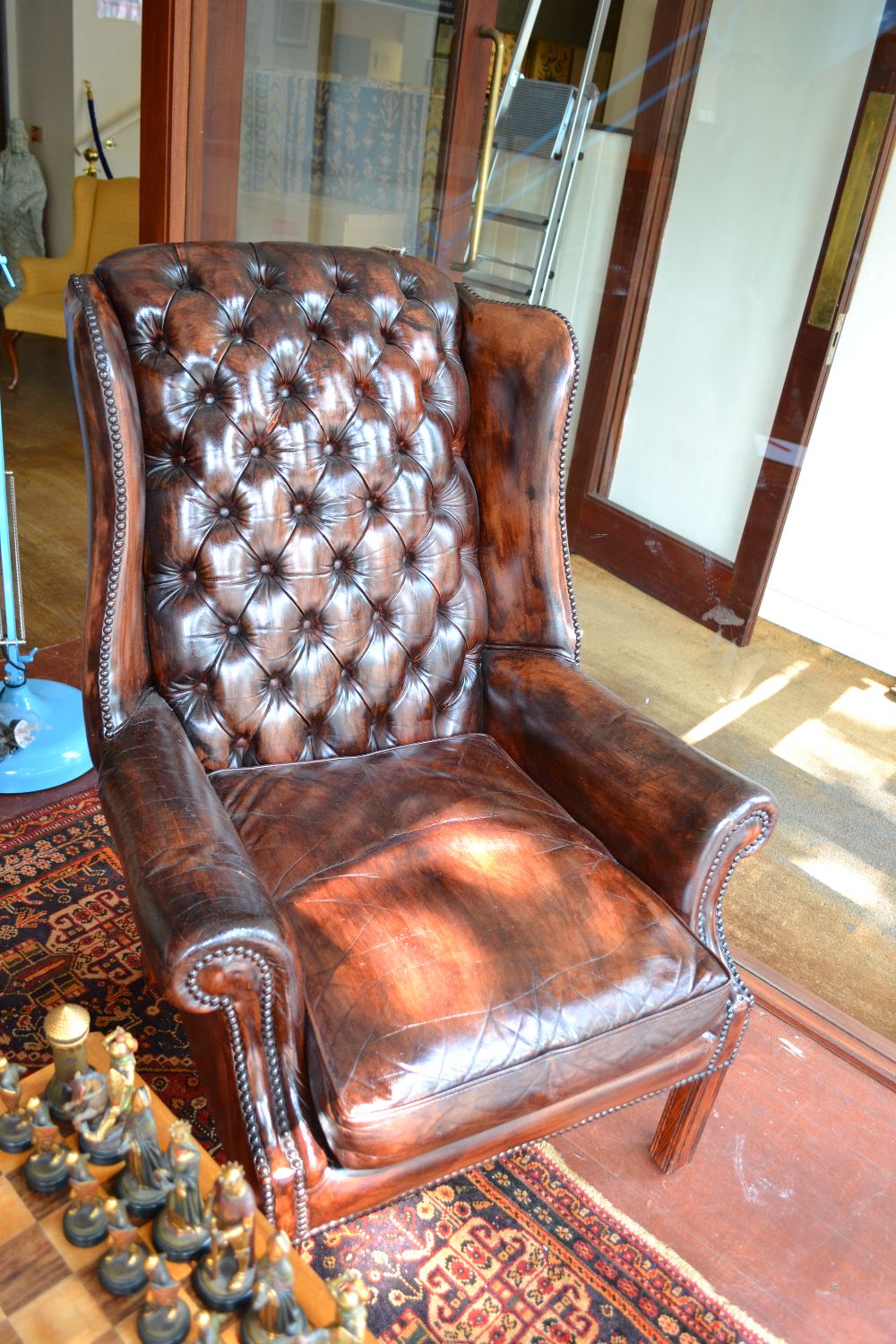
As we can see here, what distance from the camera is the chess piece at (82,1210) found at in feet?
3.04

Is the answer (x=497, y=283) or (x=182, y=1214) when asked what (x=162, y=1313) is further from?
(x=497, y=283)

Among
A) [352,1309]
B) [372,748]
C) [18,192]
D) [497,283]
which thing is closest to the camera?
[352,1309]

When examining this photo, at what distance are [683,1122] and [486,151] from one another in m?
1.84

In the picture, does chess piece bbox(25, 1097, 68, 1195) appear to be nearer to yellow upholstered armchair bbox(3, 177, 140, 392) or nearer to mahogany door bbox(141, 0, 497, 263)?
mahogany door bbox(141, 0, 497, 263)

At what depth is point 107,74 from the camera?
4.41 metres

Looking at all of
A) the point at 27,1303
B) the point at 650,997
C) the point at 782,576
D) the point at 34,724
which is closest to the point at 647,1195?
the point at 650,997

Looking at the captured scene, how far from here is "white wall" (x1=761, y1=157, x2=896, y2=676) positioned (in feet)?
5.88

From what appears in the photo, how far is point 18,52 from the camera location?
4.79 meters

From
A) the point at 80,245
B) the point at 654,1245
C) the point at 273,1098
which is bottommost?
the point at 654,1245

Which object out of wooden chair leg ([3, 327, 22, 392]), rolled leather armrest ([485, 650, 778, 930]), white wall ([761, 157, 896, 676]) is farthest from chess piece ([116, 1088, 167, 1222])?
wooden chair leg ([3, 327, 22, 392])

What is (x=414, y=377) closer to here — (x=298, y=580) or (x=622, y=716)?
(x=298, y=580)

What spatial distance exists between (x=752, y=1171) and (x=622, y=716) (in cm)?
68

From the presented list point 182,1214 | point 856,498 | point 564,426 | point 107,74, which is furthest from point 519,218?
point 107,74

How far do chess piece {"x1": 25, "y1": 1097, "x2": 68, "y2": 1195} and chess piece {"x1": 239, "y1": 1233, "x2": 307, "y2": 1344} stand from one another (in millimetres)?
226
